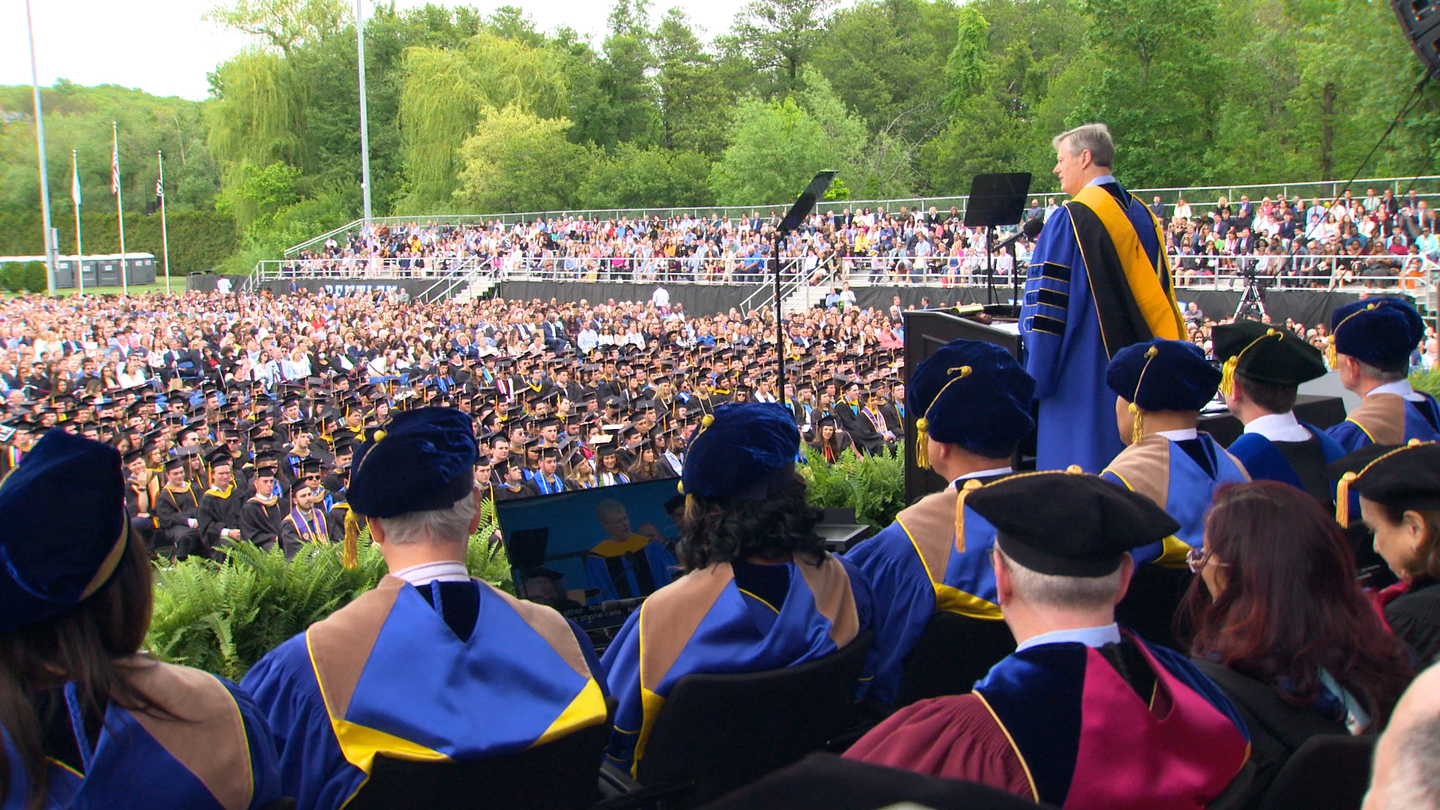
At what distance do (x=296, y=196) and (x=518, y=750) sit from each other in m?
62.8

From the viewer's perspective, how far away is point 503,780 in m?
2.33

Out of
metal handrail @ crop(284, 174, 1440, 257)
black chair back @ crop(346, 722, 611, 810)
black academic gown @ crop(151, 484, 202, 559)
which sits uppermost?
metal handrail @ crop(284, 174, 1440, 257)

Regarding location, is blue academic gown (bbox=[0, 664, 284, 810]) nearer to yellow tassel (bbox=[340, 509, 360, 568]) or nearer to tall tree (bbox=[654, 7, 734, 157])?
yellow tassel (bbox=[340, 509, 360, 568])

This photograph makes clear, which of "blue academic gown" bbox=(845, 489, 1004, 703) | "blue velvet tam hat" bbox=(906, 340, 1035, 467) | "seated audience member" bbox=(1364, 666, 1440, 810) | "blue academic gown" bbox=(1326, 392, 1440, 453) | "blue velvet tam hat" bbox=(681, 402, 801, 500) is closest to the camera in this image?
"seated audience member" bbox=(1364, 666, 1440, 810)

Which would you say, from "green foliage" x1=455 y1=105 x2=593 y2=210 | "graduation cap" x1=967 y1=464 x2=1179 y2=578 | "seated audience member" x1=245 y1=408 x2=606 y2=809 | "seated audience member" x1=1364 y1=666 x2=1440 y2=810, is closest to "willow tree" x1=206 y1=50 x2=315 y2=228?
"green foliage" x1=455 y1=105 x2=593 y2=210

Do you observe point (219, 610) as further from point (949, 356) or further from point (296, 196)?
point (296, 196)

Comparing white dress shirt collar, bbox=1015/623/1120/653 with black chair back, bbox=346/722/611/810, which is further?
black chair back, bbox=346/722/611/810

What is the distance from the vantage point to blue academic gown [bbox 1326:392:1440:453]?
4367mm

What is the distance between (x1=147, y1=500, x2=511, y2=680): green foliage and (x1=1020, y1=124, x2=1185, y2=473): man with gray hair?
2.21 meters

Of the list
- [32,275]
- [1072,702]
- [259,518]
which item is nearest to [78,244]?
[32,275]

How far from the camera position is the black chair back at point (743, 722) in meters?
2.55

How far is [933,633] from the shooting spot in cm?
299

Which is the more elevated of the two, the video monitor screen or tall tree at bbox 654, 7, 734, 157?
tall tree at bbox 654, 7, 734, 157

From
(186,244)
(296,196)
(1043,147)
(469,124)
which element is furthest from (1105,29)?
(186,244)
